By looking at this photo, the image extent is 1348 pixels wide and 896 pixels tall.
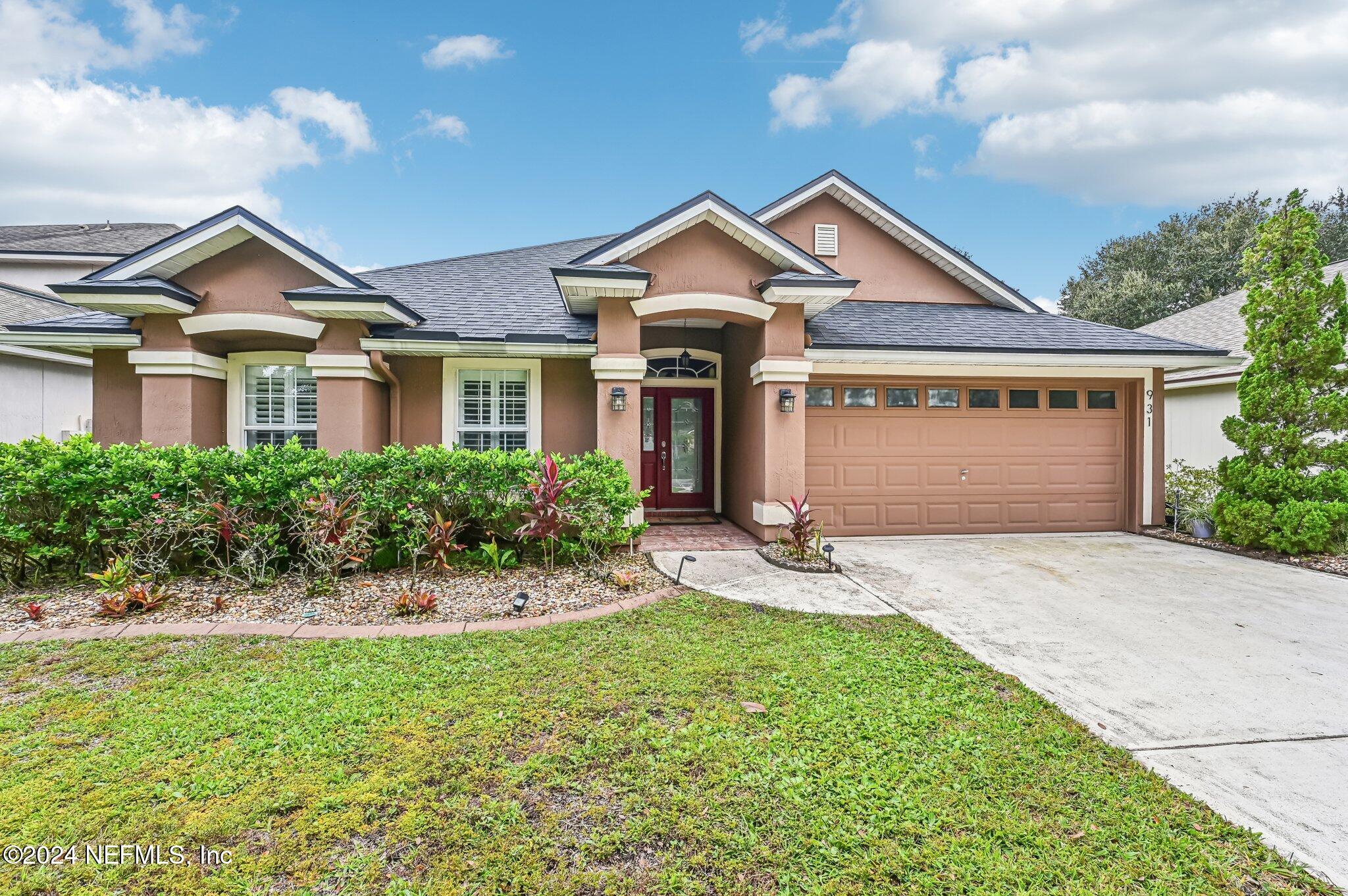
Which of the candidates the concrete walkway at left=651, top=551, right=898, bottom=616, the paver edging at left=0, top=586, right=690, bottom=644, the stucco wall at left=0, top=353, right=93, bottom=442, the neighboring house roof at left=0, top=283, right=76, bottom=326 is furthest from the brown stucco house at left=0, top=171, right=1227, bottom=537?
the neighboring house roof at left=0, top=283, right=76, bottom=326

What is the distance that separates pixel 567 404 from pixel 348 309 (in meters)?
3.09

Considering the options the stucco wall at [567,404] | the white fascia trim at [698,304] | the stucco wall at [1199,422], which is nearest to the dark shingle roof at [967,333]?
the white fascia trim at [698,304]

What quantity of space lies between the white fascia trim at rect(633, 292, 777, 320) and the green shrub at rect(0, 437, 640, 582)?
2413mm

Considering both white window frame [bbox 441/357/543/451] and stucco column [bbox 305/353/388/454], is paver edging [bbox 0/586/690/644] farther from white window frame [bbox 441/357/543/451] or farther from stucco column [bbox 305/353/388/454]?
white window frame [bbox 441/357/543/451]

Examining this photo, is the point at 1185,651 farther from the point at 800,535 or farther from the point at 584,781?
the point at 584,781

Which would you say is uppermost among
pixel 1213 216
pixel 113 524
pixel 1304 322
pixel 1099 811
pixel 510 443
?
pixel 1213 216

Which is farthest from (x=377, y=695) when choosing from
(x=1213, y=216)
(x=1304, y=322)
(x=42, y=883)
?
(x=1213, y=216)

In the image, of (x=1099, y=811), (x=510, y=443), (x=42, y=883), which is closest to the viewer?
(x=42, y=883)

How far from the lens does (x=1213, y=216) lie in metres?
28.2

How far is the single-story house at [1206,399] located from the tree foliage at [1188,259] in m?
12.7

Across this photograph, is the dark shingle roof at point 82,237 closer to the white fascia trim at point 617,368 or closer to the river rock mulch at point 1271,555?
the white fascia trim at point 617,368

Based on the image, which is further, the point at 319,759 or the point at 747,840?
the point at 319,759

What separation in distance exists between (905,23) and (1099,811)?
13305 millimetres

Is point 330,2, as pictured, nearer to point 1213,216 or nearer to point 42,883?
point 42,883
